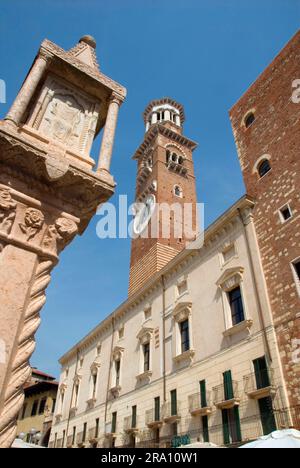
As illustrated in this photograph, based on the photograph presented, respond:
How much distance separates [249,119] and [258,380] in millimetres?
15014

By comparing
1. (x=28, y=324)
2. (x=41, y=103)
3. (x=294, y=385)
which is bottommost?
(x=28, y=324)

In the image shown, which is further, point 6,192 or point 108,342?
point 108,342

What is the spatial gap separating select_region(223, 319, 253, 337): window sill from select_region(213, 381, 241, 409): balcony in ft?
6.82

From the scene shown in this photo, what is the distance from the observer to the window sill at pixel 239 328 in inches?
570

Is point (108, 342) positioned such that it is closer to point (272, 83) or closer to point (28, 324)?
point (272, 83)

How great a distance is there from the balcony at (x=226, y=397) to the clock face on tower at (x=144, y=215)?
25623 millimetres

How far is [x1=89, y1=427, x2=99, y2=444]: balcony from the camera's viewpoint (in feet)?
78.2

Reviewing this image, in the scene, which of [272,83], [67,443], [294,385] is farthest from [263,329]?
[67,443]

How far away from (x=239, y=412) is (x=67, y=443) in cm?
2119

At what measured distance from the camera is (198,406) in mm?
15422

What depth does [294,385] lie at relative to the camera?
11.8m

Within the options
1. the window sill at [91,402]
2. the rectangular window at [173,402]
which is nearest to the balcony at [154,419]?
the rectangular window at [173,402]

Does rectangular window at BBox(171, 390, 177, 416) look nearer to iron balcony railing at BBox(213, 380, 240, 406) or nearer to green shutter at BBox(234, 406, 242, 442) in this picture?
iron balcony railing at BBox(213, 380, 240, 406)

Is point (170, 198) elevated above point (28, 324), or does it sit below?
above
